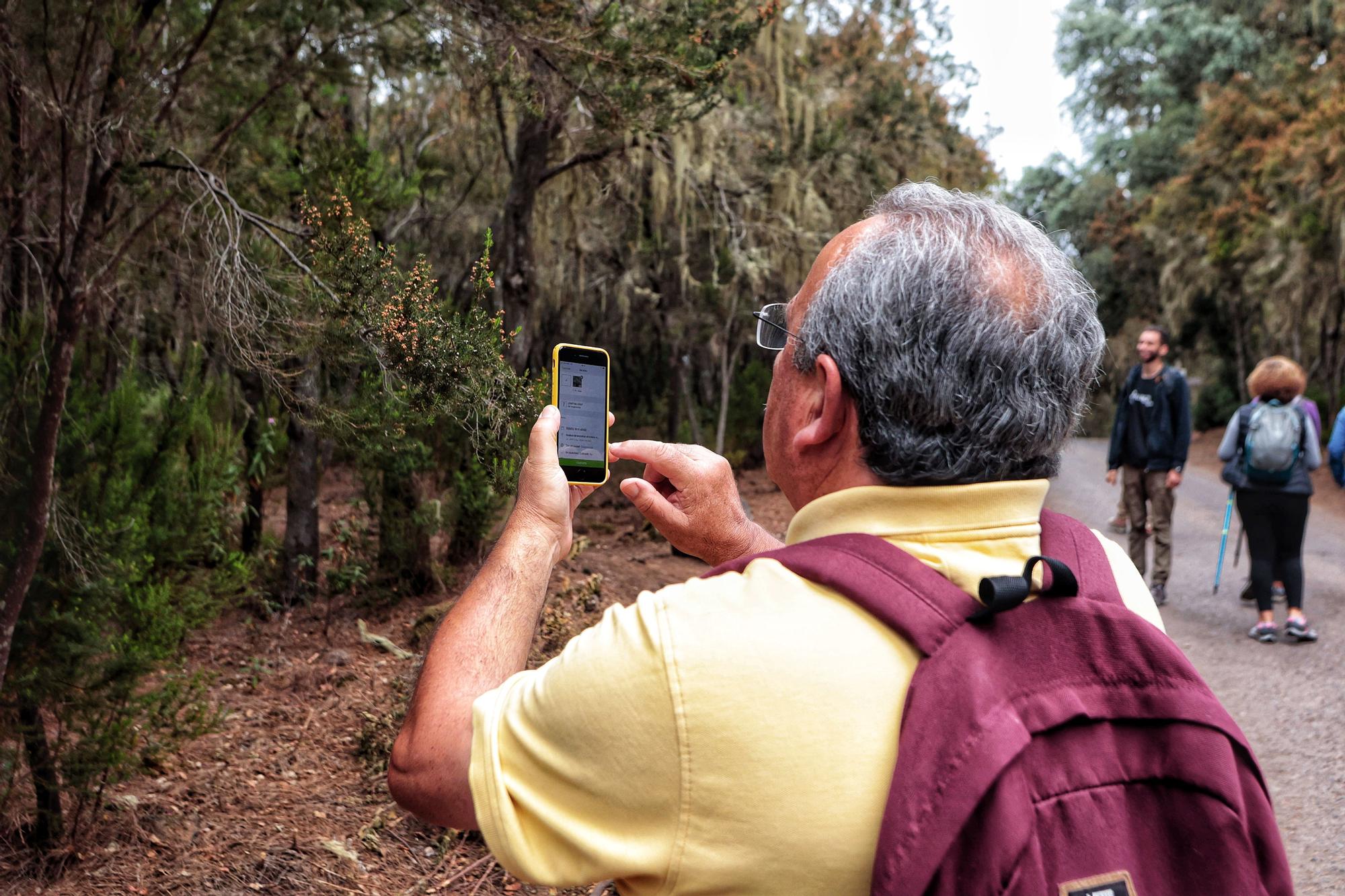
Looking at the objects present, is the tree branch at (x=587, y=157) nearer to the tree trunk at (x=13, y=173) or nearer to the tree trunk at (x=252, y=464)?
the tree trunk at (x=252, y=464)

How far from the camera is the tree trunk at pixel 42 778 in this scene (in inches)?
137

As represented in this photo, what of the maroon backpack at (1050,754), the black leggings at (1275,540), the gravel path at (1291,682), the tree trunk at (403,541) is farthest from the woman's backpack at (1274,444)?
the maroon backpack at (1050,754)

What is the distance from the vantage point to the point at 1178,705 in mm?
1215

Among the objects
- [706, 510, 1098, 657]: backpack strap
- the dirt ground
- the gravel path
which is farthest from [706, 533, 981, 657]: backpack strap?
the dirt ground

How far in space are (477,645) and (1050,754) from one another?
76 cm

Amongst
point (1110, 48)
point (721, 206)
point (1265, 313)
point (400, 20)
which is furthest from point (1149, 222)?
point (400, 20)

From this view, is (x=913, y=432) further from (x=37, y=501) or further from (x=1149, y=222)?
(x=1149, y=222)

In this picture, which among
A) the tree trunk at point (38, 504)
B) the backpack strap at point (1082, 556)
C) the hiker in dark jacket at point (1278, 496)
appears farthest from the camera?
the hiker in dark jacket at point (1278, 496)

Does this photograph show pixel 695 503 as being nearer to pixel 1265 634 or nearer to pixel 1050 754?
pixel 1050 754

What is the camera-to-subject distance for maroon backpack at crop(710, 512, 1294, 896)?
111cm

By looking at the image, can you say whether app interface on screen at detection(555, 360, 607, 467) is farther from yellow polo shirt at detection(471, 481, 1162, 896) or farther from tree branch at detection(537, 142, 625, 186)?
tree branch at detection(537, 142, 625, 186)

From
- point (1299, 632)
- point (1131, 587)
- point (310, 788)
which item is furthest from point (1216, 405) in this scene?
point (1131, 587)

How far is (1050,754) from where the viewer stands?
117 centimetres

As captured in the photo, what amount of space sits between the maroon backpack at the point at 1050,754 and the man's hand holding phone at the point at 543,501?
50 cm
